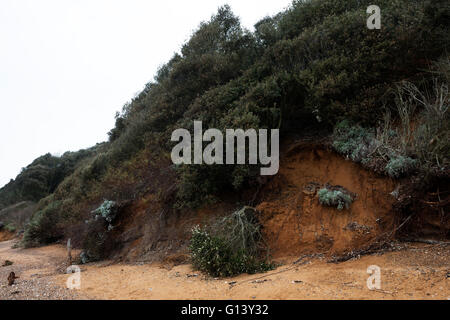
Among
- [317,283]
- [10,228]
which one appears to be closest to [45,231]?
[10,228]

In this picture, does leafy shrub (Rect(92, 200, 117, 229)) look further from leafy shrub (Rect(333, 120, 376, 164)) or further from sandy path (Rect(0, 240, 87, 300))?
leafy shrub (Rect(333, 120, 376, 164))

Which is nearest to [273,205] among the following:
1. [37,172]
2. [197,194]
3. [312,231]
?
[312,231]

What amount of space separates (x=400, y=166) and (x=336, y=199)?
140 centimetres

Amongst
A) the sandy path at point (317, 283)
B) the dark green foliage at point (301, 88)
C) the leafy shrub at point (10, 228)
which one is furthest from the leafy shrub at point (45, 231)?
the leafy shrub at point (10, 228)

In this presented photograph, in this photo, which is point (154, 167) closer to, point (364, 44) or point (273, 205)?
point (273, 205)

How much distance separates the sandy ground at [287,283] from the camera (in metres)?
3.94

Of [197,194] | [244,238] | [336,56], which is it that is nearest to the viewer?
[244,238]

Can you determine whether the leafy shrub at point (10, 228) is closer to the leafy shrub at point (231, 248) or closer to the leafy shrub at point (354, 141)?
the leafy shrub at point (231, 248)

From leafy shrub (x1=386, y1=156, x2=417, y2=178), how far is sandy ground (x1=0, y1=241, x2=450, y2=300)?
144 centimetres

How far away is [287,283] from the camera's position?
460cm

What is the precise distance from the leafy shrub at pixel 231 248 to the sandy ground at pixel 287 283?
9.4 inches

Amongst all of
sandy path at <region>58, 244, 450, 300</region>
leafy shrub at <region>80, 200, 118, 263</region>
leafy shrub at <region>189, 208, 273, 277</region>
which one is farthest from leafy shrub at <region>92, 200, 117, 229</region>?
leafy shrub at <region>189, 208, 273, 277</region>

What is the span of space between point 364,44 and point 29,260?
12926 millimetres

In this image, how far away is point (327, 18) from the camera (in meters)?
9.54
